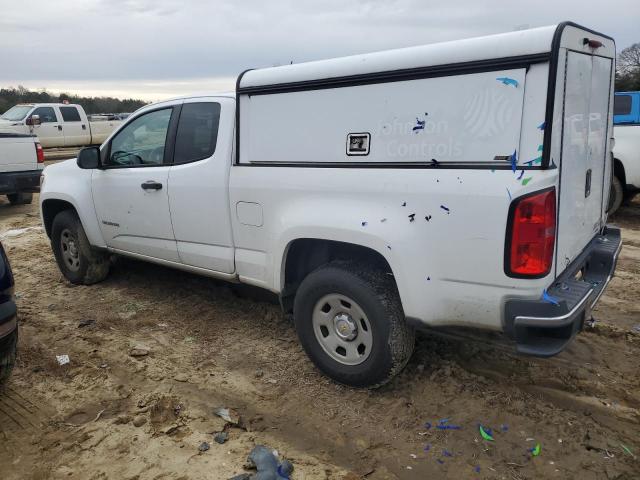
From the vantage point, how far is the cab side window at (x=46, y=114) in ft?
60.7

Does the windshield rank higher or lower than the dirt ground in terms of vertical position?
higher

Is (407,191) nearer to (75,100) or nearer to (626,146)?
(626,146)

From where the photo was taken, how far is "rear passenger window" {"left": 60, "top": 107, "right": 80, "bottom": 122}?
1934cm

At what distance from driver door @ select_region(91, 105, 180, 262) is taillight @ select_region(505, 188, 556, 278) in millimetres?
2855

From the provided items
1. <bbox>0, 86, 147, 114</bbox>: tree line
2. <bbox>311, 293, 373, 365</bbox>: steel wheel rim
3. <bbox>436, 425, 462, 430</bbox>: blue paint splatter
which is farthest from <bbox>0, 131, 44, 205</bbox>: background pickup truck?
<bbox>0, 86, 147, 114</bbox>: tree line

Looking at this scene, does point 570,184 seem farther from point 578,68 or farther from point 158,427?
point 158,427

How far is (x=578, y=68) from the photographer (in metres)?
2.88

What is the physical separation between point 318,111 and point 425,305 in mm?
1367

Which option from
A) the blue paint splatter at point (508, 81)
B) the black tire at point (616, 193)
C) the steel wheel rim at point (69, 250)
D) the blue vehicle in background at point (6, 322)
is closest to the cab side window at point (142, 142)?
the steel wheel rim at point (69, 250)

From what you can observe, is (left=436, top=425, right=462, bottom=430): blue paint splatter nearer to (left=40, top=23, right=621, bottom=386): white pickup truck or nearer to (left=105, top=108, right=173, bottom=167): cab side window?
(left=40, top=23, right=621, bottom=386): white pickup truck

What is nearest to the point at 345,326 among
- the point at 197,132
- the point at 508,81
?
the point at 508,81

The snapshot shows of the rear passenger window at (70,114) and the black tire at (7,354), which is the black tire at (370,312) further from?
the rear passenger window at (70,114)

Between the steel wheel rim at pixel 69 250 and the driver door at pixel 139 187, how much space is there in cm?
65

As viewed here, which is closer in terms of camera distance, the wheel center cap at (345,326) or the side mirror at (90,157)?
the wheel center cap at (345,326)
